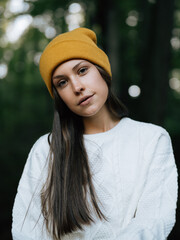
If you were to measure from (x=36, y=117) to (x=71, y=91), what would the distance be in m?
11.5

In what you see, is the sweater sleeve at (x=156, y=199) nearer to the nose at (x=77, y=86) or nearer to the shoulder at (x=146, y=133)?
the shoulder at (x=146, y=133)

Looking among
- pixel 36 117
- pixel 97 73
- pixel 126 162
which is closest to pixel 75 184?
pixel 126 162

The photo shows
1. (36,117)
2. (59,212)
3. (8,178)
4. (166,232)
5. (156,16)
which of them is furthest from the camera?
(36,117)

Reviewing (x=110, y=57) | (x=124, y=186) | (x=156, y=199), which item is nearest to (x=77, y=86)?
(x=124, y=186)

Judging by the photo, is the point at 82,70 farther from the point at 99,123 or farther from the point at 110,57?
the point at 110,57

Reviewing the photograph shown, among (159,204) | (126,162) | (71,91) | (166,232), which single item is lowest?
(166,232)

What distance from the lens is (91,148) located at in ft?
6.99

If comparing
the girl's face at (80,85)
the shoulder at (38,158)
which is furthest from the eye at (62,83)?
the shoulder at (38,158)

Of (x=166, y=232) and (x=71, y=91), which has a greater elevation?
(x=71, y=91)

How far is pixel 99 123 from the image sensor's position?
7.27 ft

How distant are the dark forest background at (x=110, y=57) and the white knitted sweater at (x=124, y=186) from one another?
260 cm

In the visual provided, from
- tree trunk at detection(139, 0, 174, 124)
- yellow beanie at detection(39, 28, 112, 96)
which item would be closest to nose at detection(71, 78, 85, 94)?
yellow beanie at detection(39, 28, 112, 96)

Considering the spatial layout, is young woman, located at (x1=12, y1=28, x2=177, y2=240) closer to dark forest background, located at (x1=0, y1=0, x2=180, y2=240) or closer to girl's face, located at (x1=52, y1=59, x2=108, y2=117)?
girl's face, located at (x1=52, y1=59, x2=108, y2=117)

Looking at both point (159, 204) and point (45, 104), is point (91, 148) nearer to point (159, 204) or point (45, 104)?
point (159, 204)
